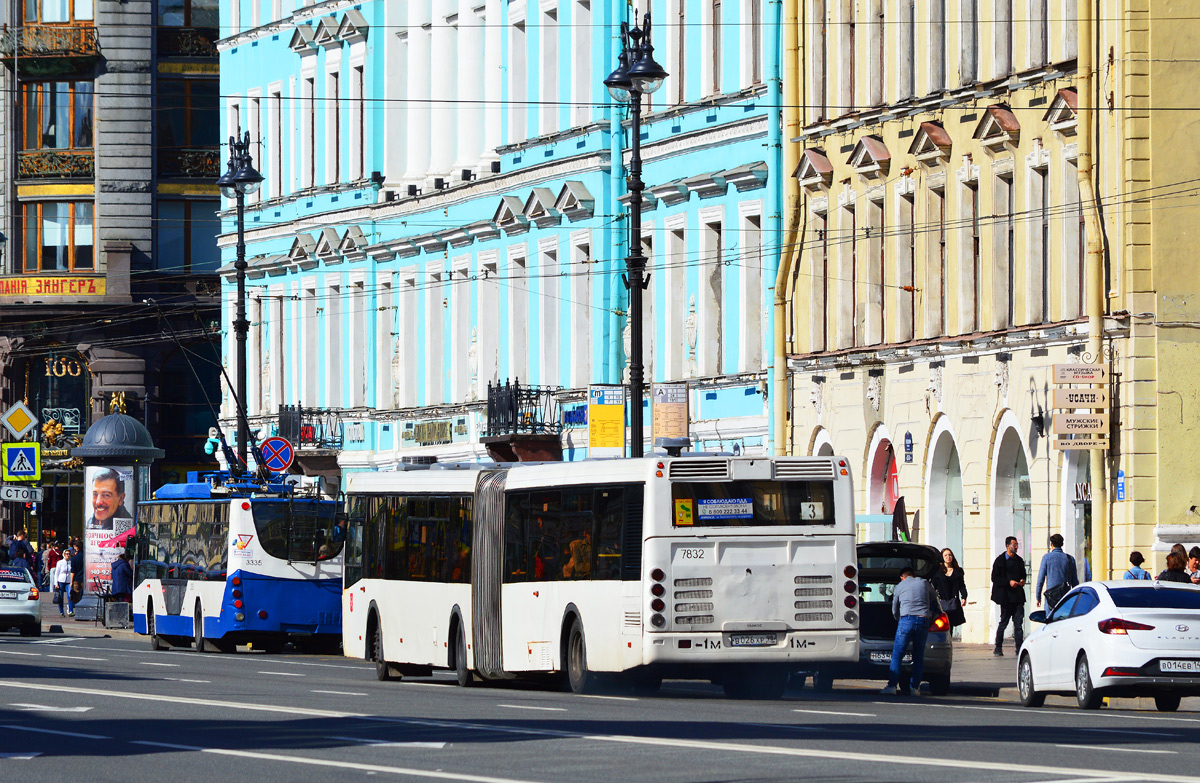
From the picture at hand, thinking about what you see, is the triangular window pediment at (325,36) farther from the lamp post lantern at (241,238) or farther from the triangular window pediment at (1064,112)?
the triangular window pediment at (1064,112)

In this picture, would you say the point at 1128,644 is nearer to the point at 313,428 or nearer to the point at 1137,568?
the point at 1137,568

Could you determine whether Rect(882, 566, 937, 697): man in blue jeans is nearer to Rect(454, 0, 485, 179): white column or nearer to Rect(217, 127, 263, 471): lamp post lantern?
Rect(217, 127, 263, 471): lamp post lantern

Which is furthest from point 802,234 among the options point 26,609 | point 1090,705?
point 1090,705

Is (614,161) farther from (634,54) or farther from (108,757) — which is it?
(108,757)

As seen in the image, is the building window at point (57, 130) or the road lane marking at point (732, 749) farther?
the building window at point (57, 130)

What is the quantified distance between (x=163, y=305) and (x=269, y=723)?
5697 cm

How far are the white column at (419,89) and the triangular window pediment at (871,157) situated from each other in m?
15.7

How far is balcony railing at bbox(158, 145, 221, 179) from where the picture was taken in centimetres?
7931

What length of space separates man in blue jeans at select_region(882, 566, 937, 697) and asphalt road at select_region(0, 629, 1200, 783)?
1.88 ft

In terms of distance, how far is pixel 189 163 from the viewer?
3130 inches

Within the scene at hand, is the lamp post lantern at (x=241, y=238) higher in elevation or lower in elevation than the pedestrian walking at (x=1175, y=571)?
higher

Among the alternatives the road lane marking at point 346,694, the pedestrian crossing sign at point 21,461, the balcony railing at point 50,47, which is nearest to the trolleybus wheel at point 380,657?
the road lane marking at point 346,694

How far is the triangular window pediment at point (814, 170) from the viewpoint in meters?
44.4

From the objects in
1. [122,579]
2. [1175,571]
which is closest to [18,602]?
[122,579]
